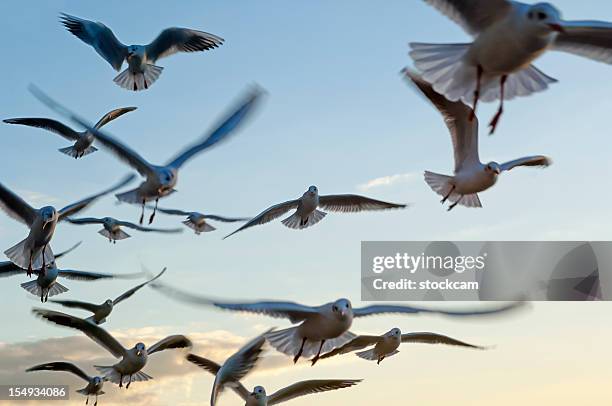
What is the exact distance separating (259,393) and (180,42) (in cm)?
561

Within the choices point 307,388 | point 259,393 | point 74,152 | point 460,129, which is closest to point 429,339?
point 307,388

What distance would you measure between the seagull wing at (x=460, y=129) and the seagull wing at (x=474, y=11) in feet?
10.9

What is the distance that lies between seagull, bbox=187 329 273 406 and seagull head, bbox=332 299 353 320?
856mm

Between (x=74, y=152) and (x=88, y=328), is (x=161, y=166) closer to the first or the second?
(x=88, y=328)

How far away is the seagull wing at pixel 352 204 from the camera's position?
14.3 meters

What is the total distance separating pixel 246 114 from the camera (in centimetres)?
1224

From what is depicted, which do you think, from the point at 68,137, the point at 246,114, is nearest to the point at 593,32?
the point at 246,114

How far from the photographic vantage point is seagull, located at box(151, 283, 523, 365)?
8.95 m

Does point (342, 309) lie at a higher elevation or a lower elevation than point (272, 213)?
lower

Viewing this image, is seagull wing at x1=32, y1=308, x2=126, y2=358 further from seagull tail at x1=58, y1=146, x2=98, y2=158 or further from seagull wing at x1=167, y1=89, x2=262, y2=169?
seagull tail at x1=58, y1=146, x2=98, y2=158

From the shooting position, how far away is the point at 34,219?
12.8 metres

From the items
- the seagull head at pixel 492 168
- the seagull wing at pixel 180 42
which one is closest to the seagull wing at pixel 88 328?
the seagull wing at pixel 180 42

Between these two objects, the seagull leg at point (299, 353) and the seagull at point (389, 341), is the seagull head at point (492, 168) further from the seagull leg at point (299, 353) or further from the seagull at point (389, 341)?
the seagull leg at point (299, 353)

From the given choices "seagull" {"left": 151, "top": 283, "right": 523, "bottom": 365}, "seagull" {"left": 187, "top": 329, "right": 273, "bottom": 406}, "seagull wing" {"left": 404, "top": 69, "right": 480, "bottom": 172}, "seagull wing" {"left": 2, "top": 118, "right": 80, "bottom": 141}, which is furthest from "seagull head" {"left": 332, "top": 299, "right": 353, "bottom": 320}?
"seagull wing" {"left": 2, "top": 118, "right": 80, "bottom": 141}
